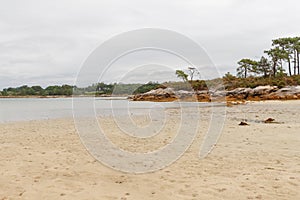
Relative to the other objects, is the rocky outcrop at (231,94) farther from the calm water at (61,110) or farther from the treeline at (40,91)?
the treeline at (40,91)

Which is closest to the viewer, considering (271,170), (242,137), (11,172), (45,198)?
(45,198)

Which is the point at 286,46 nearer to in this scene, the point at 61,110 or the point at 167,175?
the point at 61,110

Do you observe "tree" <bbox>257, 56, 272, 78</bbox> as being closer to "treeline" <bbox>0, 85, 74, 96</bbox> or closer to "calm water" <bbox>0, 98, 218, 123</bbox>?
"calm water" <bbox>0, 98, 218, 123</bbox>

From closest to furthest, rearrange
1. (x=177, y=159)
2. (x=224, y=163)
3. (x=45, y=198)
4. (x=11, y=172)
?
(x=45, y=198)
(x=11, y=172)
(x=224, y=163)
(x=177, y=159)

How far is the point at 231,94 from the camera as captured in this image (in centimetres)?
5525

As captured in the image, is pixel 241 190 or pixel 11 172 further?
pixel 11 172

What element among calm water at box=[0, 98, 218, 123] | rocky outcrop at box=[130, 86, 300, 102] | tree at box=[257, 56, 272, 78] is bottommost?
calm water at box=[0, 98, 218, 123]

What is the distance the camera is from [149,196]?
5488 millimetres

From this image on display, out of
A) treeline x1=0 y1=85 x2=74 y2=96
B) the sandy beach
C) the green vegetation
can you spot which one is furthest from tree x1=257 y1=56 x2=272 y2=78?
treeline x1=0 y1=85 x2=74 y2=96

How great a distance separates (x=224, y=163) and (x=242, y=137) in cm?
453

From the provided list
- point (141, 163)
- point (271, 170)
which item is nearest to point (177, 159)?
point (141, 163)

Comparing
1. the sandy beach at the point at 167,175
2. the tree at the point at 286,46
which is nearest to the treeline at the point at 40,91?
the tree at the point at 286,46

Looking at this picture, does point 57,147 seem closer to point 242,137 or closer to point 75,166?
point 75,166

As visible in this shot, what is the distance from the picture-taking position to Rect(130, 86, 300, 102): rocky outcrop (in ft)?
139
